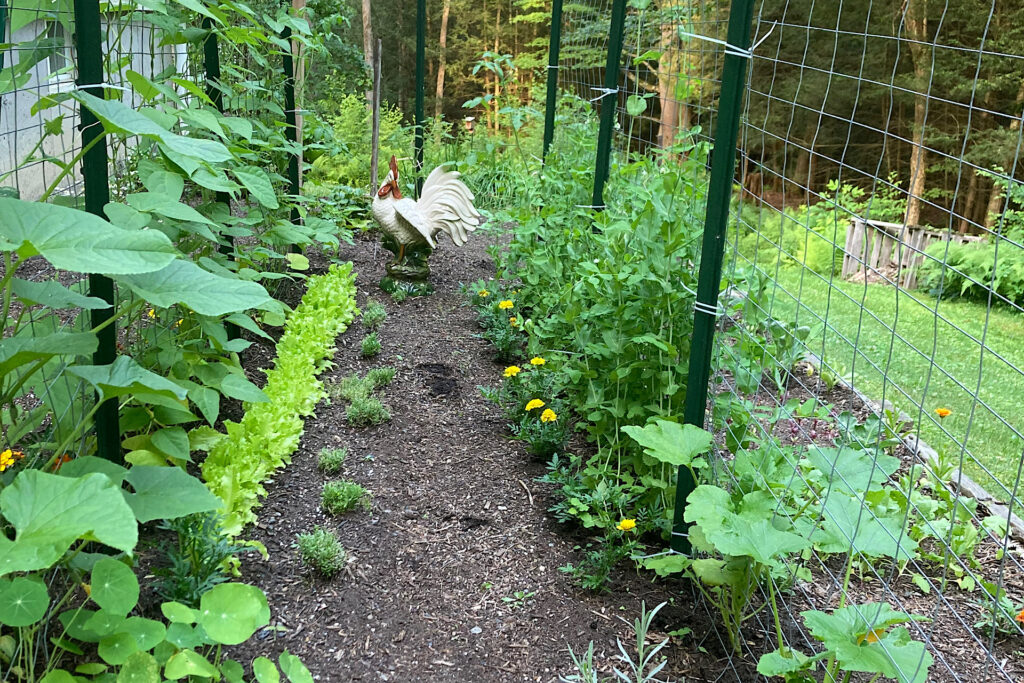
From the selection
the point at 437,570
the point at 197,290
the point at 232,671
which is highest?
the point at 197,290

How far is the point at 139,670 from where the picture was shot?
1.71 m

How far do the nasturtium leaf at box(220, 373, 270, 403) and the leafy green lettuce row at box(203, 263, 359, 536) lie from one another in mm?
45

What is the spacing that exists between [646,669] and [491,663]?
442 millimetres

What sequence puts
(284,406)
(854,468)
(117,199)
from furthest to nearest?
(284,406) → (117,199) → (854,468)

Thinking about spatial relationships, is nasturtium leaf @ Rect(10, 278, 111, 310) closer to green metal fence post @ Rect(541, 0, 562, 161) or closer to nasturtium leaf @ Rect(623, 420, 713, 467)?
nasturtium leaf @ Rect(623, 420, 713, 467)

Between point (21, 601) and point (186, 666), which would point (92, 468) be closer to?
point (21, 601)

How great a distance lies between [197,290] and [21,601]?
0.70 m

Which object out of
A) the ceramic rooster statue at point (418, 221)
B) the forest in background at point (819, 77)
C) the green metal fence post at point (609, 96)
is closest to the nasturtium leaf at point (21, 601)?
the green metal fence post at point (609, 96)

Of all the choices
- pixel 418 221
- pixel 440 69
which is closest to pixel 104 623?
pixel 418 221

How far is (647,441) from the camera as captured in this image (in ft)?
7.31

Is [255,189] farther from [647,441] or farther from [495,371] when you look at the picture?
[495,371]

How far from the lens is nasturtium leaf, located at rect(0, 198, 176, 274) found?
1.36m

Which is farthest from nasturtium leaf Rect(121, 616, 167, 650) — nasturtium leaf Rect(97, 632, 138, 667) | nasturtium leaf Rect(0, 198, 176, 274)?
nasturtium leaf Rect(0, 198, 176, 274)

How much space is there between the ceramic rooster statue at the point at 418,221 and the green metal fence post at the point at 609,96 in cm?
137
